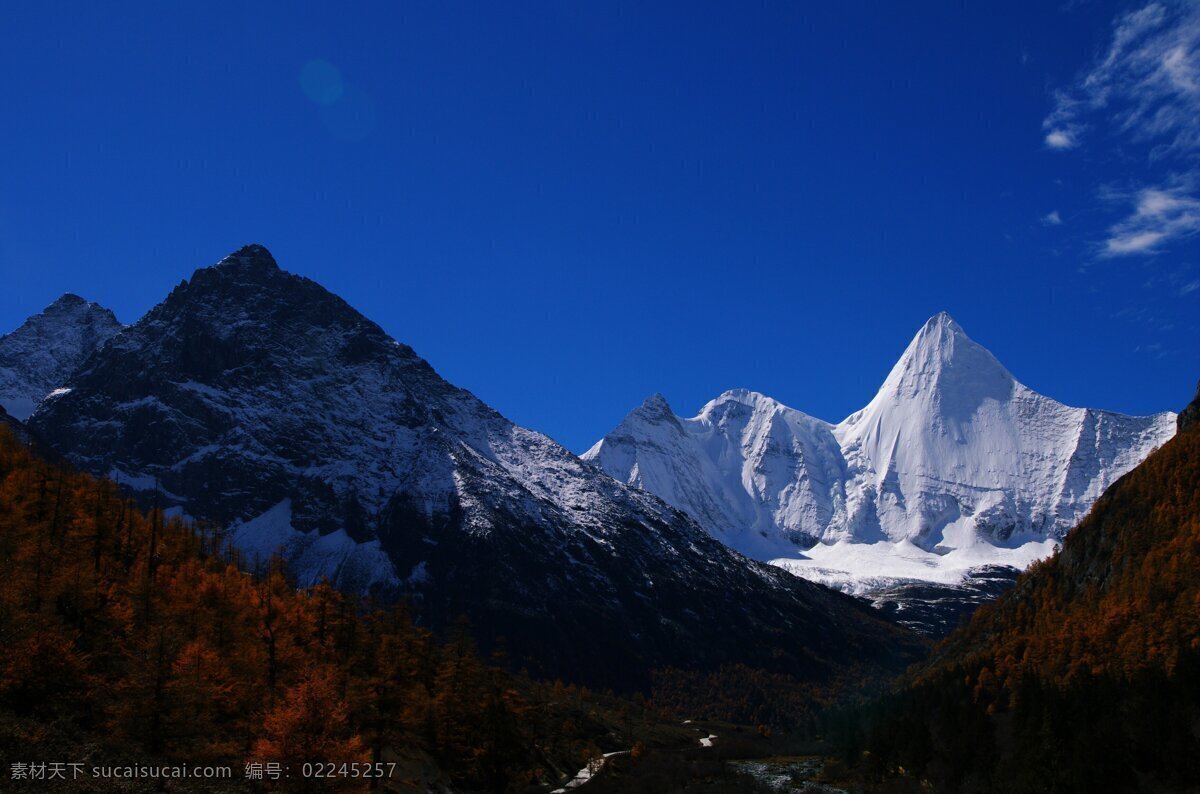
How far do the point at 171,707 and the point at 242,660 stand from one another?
759 inches

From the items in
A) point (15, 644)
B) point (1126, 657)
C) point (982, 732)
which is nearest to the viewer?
point (15, 644)

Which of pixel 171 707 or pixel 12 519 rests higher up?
pixel 12 519

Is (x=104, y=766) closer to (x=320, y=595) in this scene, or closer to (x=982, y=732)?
(x=320, y=595)

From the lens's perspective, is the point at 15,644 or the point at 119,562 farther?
the point at 119,562

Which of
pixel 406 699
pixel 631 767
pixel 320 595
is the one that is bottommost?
A: pixel 631 767

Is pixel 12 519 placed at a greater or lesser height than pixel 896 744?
greater

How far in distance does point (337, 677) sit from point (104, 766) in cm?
3142

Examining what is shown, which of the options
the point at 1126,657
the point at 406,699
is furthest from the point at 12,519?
the point at 1126,657

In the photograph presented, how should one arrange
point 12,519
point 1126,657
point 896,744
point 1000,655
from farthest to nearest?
point 1000,655, point 1126,657, point 896,744, point 12,519

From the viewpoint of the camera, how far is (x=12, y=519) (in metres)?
94.4

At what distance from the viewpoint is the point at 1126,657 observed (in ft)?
453

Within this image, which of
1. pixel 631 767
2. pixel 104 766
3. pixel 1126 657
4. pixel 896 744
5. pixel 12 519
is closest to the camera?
pixel 104 766

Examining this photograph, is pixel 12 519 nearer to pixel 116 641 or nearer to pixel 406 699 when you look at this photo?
pixel 116 641

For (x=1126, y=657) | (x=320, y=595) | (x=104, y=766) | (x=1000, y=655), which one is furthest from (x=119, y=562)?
(x=1000, y=655)
